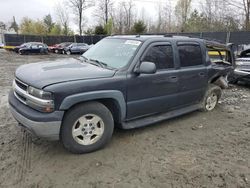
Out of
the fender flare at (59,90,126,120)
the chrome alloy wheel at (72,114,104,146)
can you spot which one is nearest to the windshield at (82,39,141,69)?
the fender flare at (59,90,126,120)

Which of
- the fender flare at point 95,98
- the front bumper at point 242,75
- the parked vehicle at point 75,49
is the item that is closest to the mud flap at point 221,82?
the front bumper at point 242,75

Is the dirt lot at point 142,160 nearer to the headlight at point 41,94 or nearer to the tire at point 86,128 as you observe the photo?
the tire at point 86,128

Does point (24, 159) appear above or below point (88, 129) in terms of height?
below

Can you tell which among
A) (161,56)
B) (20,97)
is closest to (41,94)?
(20,97)

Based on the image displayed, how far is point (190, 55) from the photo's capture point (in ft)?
16.5

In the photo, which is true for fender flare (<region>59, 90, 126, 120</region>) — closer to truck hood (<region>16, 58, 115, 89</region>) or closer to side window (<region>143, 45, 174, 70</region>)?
truck hood (<region>16, 58, 115, 89</region>)

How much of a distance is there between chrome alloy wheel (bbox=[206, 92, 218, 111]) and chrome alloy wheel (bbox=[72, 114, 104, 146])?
313cm

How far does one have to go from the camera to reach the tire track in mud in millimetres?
3074

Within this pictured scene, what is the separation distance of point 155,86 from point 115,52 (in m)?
0.93

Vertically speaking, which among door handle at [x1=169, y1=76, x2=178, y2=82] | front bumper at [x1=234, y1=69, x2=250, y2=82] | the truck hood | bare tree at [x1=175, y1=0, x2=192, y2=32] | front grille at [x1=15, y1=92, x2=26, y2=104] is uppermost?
bare tree at [x1=175, y1=0, x2=192, y2=32]

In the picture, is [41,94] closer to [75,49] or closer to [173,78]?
[173,78]

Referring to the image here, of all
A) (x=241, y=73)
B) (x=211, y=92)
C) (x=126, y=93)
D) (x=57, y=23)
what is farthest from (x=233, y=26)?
(x=57, y=23)

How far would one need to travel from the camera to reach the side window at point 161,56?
4.27 metres

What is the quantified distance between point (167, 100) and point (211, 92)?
171cm
